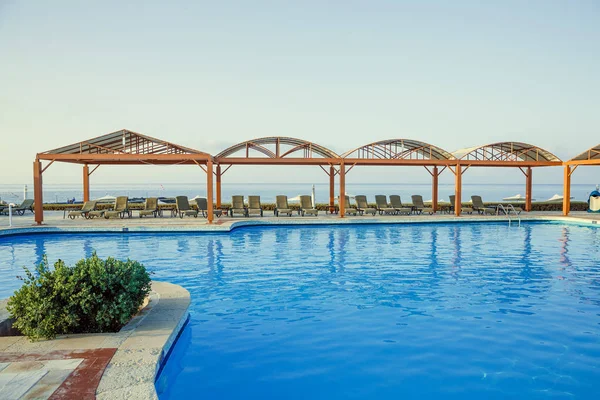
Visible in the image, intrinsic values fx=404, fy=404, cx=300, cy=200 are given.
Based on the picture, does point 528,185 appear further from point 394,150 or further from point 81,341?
point 81,341

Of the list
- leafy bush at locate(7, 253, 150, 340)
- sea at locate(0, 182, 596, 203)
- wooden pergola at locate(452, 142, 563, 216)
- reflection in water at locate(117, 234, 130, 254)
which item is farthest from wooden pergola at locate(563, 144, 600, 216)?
sea at locate(0, 182, 596, 203)

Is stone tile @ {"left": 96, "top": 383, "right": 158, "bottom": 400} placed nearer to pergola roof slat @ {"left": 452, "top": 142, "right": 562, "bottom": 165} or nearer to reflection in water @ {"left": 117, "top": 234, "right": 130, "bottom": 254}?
reflection in water @ {"left": 117, "top": 234, "right": 130, "bottom": 254}

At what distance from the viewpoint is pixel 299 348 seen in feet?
14.8

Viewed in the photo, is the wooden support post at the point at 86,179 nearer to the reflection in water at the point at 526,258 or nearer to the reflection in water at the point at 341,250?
the reflection in water at the point at 341,250

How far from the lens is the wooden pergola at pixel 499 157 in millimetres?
17078

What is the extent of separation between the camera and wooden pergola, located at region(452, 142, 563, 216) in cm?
1708

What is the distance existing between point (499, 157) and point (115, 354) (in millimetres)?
17856

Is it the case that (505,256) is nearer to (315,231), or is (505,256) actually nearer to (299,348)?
(315,231)

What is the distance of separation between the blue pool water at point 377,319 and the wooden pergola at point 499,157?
662 centimetres

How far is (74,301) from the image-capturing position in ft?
12.5

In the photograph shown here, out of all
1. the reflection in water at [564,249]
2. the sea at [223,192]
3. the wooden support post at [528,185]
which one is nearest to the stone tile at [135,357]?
the reflection in water at [564,249]

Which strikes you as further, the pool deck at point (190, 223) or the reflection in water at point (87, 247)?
the pool deck at point (190, 223)

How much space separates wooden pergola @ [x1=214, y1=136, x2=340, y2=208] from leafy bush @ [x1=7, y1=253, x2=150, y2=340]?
11657 mm

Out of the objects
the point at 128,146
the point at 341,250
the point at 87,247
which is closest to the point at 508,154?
the point at 341,250
